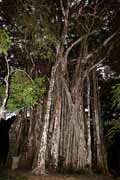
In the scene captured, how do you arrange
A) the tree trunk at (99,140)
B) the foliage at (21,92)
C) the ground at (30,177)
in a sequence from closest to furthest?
the ground at (30,177)
the foliage at (21,92)
the tree trunk at (99,140)

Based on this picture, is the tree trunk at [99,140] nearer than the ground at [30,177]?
No

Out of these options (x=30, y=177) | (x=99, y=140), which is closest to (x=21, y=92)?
(x=30, y=177)

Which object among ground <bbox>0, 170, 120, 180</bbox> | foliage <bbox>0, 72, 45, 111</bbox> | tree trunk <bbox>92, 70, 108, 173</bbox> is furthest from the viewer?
tree trunk <bbox>92, 70, 108, 173</bbox>

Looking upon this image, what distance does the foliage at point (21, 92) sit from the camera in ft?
32.1

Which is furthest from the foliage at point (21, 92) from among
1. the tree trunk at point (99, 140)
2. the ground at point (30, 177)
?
the tree trunk at point (99, 140)

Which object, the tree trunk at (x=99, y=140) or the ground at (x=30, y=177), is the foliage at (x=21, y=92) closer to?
the ground at (x=30, y=177)

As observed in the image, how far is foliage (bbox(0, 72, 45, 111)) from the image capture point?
9781mm

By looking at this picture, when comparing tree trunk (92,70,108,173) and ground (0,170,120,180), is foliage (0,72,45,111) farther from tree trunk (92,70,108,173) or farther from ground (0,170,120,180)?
tree trunk (92,70,108,173)

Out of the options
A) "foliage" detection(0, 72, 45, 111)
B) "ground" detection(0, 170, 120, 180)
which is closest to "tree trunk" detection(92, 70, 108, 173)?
"ground" detection(0, 170, 120, 180)

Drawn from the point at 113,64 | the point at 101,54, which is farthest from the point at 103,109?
the point at 101,54

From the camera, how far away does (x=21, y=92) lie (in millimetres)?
9836

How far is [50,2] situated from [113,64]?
3.72 m

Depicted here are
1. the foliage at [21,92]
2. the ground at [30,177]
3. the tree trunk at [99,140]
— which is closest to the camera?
the ground at [30,177]

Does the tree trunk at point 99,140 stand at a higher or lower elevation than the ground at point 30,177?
higher
